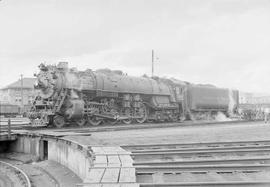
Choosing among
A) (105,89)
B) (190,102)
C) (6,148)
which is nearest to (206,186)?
(6,148)

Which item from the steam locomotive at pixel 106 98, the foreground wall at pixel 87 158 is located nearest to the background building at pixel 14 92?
the steam locomotive at pixel 106 98

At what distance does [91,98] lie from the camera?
2241cm

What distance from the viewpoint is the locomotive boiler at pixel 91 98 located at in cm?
2078

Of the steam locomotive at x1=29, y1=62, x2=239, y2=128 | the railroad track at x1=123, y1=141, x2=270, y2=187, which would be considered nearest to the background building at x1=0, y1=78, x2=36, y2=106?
the steam locomotive at x1=29, y1=62, x2=239, y2=128

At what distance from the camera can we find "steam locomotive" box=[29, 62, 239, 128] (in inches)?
822

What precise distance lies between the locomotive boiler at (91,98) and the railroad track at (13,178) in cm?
766

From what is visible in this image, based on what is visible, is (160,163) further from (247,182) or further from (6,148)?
(6,148)

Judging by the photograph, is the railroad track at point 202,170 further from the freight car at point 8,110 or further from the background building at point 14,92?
the background building at point 14,92

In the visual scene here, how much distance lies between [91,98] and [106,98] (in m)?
1.35

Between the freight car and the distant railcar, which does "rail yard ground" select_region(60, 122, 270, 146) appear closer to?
the distant railcar

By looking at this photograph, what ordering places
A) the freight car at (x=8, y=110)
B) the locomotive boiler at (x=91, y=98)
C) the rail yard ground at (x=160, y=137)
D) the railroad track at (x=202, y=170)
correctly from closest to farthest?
the railroad track at (x=202, y=170)
the rail yard ground at (x=160, y=137)
the locomotive boiler at (x=91, y=98)
the freight car at (x=8, y=110)

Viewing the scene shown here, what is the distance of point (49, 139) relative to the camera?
1384 centimetres

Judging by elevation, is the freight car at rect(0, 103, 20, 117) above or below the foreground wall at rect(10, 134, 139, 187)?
below

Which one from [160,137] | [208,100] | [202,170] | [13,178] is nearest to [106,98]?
[160,137]
